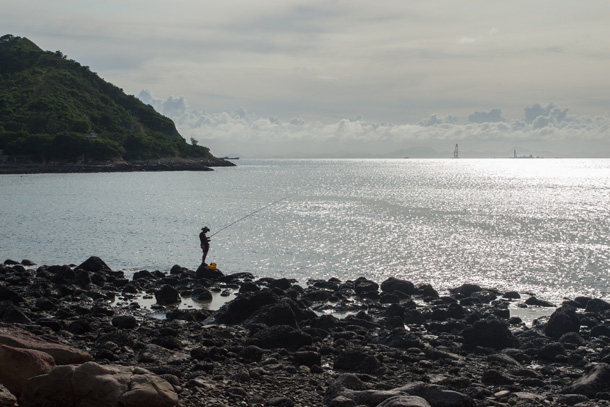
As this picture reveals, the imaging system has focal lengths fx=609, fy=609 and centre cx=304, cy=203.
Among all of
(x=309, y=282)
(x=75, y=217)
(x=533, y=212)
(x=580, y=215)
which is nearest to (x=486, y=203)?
(x=533, y=212)

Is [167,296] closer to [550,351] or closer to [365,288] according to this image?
[365,288]

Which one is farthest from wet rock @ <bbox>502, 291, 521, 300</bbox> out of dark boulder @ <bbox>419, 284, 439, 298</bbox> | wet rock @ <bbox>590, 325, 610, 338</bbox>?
wet rock @ <bbox>590, 325, 610, 338</bbox>

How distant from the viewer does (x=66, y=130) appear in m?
157

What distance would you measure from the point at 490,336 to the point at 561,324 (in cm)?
316

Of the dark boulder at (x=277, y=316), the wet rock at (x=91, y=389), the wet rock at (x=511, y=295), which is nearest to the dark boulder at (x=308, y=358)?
the dark boulder at (x=277, y=316)

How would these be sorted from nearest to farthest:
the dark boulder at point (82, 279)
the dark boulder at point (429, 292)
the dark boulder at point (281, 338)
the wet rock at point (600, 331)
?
1. the dark boulder at point (281, 338)
2. the wet rock at point (600, 331)
3. the dark boulder at point (429, 292)
4. the dark boulder at point (82, 279)

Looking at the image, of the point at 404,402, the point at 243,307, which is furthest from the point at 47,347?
the point at 243,307

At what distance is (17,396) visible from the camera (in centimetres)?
1080

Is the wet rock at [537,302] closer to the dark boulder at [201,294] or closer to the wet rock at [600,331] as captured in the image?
the wet rock at [600,331]

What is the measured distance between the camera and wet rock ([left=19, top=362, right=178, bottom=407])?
10.0m

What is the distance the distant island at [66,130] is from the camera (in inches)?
5669

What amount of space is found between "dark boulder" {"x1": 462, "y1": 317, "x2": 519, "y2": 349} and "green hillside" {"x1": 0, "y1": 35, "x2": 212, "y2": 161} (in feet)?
466

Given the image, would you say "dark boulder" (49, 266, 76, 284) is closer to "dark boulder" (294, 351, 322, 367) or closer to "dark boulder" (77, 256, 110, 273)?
"dark boulder" (77, 256, 110, 273)

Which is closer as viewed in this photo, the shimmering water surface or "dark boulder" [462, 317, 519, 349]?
"dark boulder" [462, 317, 519, 349]
